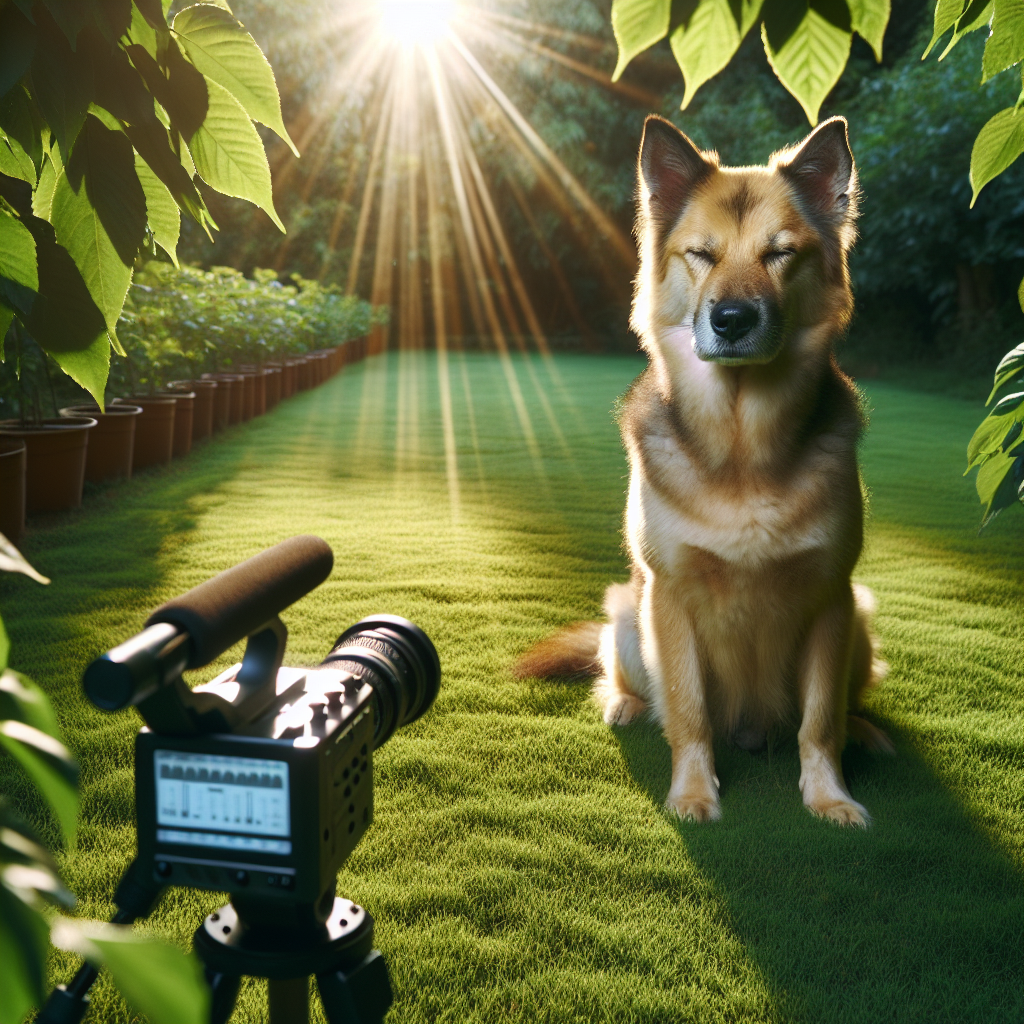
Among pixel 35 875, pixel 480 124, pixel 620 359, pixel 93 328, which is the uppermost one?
pixel 480 124

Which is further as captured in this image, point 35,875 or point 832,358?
point 832,358

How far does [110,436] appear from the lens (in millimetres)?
5719

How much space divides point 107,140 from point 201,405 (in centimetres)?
740

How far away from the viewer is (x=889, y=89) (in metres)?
18.8

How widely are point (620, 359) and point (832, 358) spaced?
1986 cm

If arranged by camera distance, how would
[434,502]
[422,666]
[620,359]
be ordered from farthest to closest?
1. [620,359]
2. [434,502]
3. [422,666]

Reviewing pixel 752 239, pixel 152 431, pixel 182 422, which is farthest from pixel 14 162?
pixel 182 422

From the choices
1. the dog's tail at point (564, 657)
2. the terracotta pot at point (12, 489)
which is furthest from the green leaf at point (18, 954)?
the terracotta pot at point (12, 489)

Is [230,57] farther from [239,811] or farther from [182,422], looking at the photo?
[182,422]

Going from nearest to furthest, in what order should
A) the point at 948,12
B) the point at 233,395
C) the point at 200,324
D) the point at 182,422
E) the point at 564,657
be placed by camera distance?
the point at 948,12 → the point at 564,657 → the point at 182,422 → the point at 200,324 → the point at 233,395

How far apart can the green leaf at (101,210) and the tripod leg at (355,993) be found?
70 centimetres

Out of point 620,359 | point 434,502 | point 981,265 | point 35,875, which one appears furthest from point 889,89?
point 35,875

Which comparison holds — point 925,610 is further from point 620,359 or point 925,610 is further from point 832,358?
point 620,359

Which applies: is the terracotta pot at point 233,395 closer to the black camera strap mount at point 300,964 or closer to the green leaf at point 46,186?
the green leaf at point 46,186
